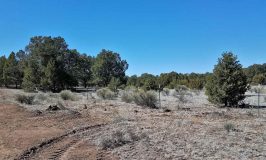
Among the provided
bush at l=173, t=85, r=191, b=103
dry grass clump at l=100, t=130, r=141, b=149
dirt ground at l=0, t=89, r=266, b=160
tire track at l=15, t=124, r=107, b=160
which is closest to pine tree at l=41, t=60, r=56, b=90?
bush at l=173, t=85, r=191, b=103

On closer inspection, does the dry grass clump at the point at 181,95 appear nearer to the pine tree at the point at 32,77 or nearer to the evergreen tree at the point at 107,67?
the pine tree at the point at 32,77

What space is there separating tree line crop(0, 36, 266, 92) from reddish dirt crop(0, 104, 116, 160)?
23.2 metres

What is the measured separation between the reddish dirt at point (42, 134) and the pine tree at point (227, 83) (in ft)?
35.5

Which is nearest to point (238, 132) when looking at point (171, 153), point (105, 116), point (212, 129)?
point (212, 129)

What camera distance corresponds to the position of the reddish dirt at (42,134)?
35.4ft

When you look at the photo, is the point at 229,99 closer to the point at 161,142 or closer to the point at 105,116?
the point at 105,116

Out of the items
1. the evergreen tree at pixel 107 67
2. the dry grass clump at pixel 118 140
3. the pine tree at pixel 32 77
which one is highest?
the evergreen tree at pixel 107 67

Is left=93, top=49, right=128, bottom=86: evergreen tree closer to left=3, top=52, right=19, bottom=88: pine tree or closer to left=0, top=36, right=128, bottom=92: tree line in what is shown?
left=0, top=36, right=128, bottom=92: tree line

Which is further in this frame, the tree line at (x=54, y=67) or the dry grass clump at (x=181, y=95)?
the tree line at (x=54, y=67)

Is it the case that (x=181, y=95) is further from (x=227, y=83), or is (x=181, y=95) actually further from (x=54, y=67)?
(x=54, y=67)

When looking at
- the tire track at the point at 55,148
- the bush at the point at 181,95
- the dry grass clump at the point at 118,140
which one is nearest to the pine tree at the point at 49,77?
the bush at the point at 181,95

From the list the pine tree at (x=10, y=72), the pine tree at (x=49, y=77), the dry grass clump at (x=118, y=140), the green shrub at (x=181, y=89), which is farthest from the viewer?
the pine tree at (x=10, y=72)

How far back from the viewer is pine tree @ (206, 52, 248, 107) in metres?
25.4

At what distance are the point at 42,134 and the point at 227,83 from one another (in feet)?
51.0
